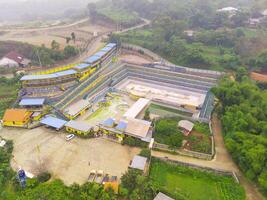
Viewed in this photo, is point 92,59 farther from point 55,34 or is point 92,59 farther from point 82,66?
point 55,34

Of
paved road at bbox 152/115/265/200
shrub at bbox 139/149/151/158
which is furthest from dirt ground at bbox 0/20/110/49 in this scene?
paved road at bbox 152/115/265/200

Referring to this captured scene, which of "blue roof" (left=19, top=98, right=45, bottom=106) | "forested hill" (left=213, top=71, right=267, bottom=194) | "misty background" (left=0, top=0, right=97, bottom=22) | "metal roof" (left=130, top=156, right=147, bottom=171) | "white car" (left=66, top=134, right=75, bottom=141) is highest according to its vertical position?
"forested hill" (left=213, top=71, right=267, bottom=194)

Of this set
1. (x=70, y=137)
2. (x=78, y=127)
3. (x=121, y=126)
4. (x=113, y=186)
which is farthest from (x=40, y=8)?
(x=113, y=186)

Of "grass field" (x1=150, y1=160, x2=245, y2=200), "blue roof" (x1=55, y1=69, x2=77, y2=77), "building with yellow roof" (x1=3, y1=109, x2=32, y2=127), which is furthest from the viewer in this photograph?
"blue roof" (x1=55, y1=69, x2=77, y2=77)

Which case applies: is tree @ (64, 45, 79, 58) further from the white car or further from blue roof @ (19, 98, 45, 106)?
the white car

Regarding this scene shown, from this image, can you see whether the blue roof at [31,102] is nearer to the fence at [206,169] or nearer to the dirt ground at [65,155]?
the dirt ground at [65,155]

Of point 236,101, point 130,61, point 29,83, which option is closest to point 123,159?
point 236,101

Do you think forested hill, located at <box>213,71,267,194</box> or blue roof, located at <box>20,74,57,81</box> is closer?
forested hill, located at <box>213,71,267,194</box>
